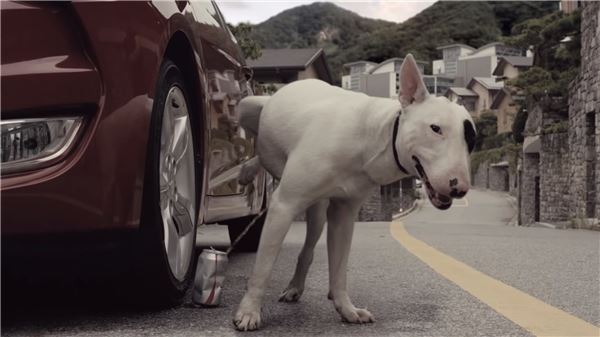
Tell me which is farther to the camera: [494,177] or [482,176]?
[482,176]

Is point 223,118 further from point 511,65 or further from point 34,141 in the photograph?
point 511,65

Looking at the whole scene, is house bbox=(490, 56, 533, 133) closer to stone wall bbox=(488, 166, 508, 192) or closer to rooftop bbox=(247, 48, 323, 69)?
stone wall bbox=(488, 166, 508, 192)

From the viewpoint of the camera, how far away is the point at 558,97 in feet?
79.4

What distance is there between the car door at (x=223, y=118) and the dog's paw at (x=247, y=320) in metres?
0.92

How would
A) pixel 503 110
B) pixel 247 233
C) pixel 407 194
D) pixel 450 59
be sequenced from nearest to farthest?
pixel 247 233 < pixel 407 194 < pixel 503 110 < pixel 450 59

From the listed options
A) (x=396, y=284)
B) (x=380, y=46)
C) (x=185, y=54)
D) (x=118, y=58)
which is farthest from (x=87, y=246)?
(x=380, y=46)

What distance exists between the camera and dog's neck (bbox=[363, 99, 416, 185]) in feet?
8.29

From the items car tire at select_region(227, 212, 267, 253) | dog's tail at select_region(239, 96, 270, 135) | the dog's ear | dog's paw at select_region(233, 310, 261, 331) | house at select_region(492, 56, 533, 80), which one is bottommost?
car tire at select_region(227, 212, 267, 253)

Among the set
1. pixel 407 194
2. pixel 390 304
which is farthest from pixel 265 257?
pixel 407 194

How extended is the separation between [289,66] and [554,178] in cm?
1585

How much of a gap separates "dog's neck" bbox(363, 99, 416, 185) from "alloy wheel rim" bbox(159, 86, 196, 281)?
75 centimetres

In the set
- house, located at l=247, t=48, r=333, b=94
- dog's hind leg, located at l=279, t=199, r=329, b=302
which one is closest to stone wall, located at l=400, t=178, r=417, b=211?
house, located at l=247, t=48, r=333, b=94

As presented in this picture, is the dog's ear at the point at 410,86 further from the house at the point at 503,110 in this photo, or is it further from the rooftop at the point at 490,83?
the rooftop at the point at 490,83

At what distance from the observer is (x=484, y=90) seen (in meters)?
73.2
